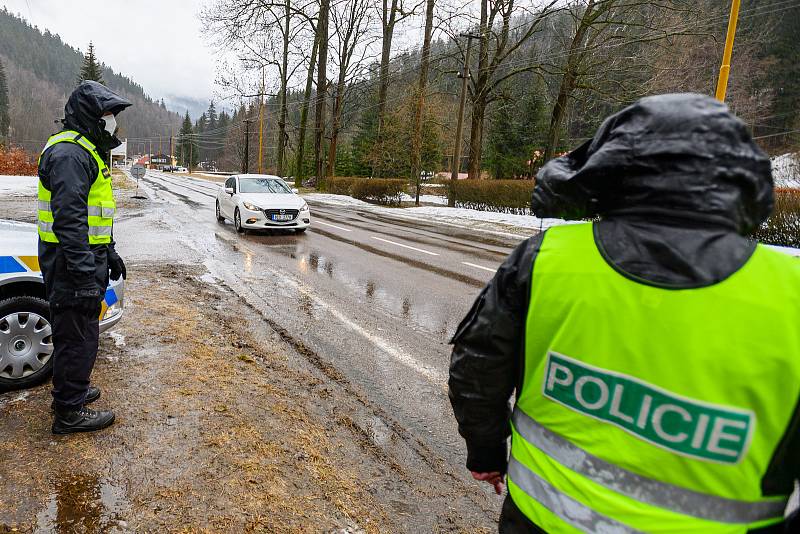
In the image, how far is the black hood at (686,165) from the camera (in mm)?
1111

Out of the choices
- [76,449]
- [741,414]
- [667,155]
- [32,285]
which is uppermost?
[667,155]

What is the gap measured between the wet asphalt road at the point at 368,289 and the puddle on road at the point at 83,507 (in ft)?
5.07

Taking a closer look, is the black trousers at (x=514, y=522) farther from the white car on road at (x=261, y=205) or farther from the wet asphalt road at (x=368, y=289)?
the white car on road at (x=261, y=205)

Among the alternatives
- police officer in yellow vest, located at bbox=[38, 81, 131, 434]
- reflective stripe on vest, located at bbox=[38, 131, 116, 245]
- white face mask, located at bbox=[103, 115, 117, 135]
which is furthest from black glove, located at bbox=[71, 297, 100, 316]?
white face mask, located at bbox=[103, 115, 117, 135]

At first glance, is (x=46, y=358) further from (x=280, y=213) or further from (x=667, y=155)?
(x=280, y=213)

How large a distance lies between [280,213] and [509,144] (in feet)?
109

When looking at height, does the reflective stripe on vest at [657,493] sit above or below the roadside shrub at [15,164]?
below

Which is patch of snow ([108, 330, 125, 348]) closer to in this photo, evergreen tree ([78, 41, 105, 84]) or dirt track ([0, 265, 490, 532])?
dirt track ([0, 265, 490, 532])

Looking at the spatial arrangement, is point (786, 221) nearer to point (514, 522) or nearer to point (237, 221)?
point (237, 221)

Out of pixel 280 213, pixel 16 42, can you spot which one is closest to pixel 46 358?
pixel 280 213

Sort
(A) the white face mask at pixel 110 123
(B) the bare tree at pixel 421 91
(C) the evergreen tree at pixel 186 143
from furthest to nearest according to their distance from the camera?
(C) the evergreen tree at pixel 186 143 → (B) the bare tree at pixel 421 91 → (A) the white face mask at pixel 110 123

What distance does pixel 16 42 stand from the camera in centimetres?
14225

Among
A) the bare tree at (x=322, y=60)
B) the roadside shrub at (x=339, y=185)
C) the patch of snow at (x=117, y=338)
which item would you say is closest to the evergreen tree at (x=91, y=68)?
the bare tree at (x=322, y=60)

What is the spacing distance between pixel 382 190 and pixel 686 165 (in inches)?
1072
